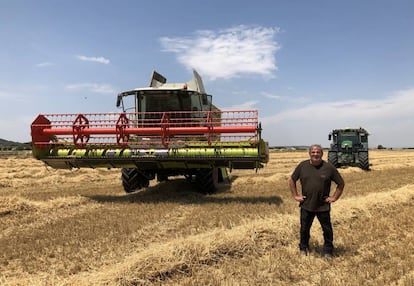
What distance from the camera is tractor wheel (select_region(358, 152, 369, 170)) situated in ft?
65.8

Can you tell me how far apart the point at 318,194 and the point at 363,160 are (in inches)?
649

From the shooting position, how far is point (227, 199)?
9.42 meters

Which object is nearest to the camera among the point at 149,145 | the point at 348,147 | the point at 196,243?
the point at 196,243

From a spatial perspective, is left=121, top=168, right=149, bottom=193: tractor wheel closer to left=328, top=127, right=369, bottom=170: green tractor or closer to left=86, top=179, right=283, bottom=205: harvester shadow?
left=86, top=179, right=283, bottom=205: harvester shadow

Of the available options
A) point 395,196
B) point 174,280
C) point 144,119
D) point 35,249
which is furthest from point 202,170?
point 174,280

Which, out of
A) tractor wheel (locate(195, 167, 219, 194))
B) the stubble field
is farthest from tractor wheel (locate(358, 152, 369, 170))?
tractor wheel (locate(195, 167, 219, 194))

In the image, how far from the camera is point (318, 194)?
489cm

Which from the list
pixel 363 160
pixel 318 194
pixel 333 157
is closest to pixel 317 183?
pixel 318 194

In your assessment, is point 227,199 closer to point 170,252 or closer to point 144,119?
point 144,119

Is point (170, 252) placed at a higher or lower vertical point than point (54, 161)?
lower

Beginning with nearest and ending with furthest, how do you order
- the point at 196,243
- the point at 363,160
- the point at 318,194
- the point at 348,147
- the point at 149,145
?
the point at 196,243, the point at 318,194, the point at 149,145, the point at 363,160, the point at 348,147

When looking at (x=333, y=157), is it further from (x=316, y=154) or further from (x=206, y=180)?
(x=316, y=154)

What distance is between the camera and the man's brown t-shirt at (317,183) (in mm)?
4887

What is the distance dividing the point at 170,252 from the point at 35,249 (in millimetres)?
1889
